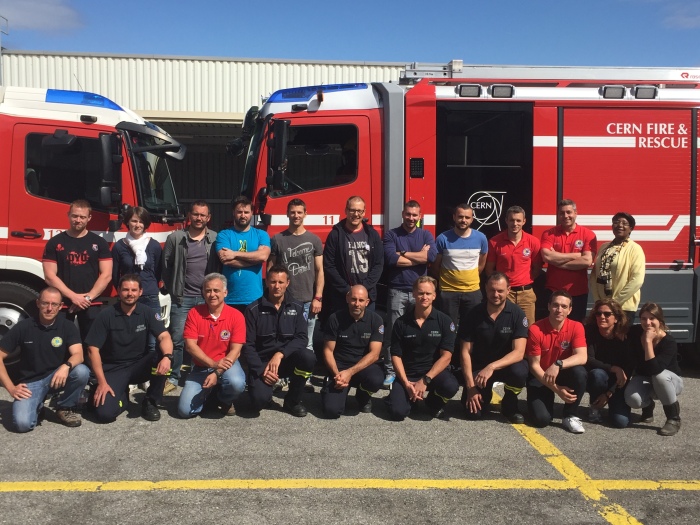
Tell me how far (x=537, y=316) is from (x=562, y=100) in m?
2.21

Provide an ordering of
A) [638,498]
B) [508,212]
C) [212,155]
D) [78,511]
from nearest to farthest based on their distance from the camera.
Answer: [78,511]
[638,498]
[508,212]
[212,155]

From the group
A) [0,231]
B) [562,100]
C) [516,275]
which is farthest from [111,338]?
[562,100]

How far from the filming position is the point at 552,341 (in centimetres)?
553

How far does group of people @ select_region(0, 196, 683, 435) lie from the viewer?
17.6 feet

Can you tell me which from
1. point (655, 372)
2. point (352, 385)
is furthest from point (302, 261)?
point (655, 372)

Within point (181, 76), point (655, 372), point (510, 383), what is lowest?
point (510, 383)

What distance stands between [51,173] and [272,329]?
278 centimetres

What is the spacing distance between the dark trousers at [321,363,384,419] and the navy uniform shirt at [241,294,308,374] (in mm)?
451

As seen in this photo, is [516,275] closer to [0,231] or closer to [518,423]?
[518,423]

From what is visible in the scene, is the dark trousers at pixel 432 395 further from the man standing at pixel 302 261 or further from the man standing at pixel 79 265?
the man standing at pixel 79 265

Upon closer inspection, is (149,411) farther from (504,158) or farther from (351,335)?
(504,158)

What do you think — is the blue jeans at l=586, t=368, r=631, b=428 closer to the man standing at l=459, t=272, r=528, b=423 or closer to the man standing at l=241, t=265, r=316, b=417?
the man standing at l=459, t=272, r=528, b=423

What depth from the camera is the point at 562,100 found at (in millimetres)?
6762

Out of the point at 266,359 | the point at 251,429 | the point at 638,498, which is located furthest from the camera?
the point at 266,359
